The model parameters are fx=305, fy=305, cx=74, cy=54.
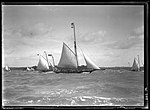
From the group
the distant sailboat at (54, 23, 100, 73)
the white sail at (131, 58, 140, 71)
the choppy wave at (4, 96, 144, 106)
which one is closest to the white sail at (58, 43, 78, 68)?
the distant sailboat at (54, 23, 100, 73)

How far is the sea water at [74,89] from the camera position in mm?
1449

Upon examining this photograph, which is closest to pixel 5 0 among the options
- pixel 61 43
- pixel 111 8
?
pixel 61 43

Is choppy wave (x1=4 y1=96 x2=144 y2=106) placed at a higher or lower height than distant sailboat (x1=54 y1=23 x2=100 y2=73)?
lower

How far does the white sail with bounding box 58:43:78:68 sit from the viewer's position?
4.83 feet

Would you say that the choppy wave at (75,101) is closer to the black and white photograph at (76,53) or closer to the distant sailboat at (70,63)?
the black and white photograph at (76,53)

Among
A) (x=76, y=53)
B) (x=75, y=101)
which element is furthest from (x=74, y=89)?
(x=76, y=53)

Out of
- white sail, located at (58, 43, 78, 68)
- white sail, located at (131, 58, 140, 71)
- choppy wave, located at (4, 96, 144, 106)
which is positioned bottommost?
choppy wave, located at (4, 96, 144, 106)

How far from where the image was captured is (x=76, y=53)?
148cm

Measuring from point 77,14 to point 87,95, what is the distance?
390 mm

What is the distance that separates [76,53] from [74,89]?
0.57 ft

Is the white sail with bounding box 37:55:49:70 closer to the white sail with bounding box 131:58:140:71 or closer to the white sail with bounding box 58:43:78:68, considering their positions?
the white sail with bounding box 58:43:78:68

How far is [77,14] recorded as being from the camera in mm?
1460

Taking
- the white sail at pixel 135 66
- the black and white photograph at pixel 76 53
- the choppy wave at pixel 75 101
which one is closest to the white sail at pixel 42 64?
the black and white photograph at pixel 76 53

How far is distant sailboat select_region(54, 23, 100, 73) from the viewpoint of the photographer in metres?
1.47
